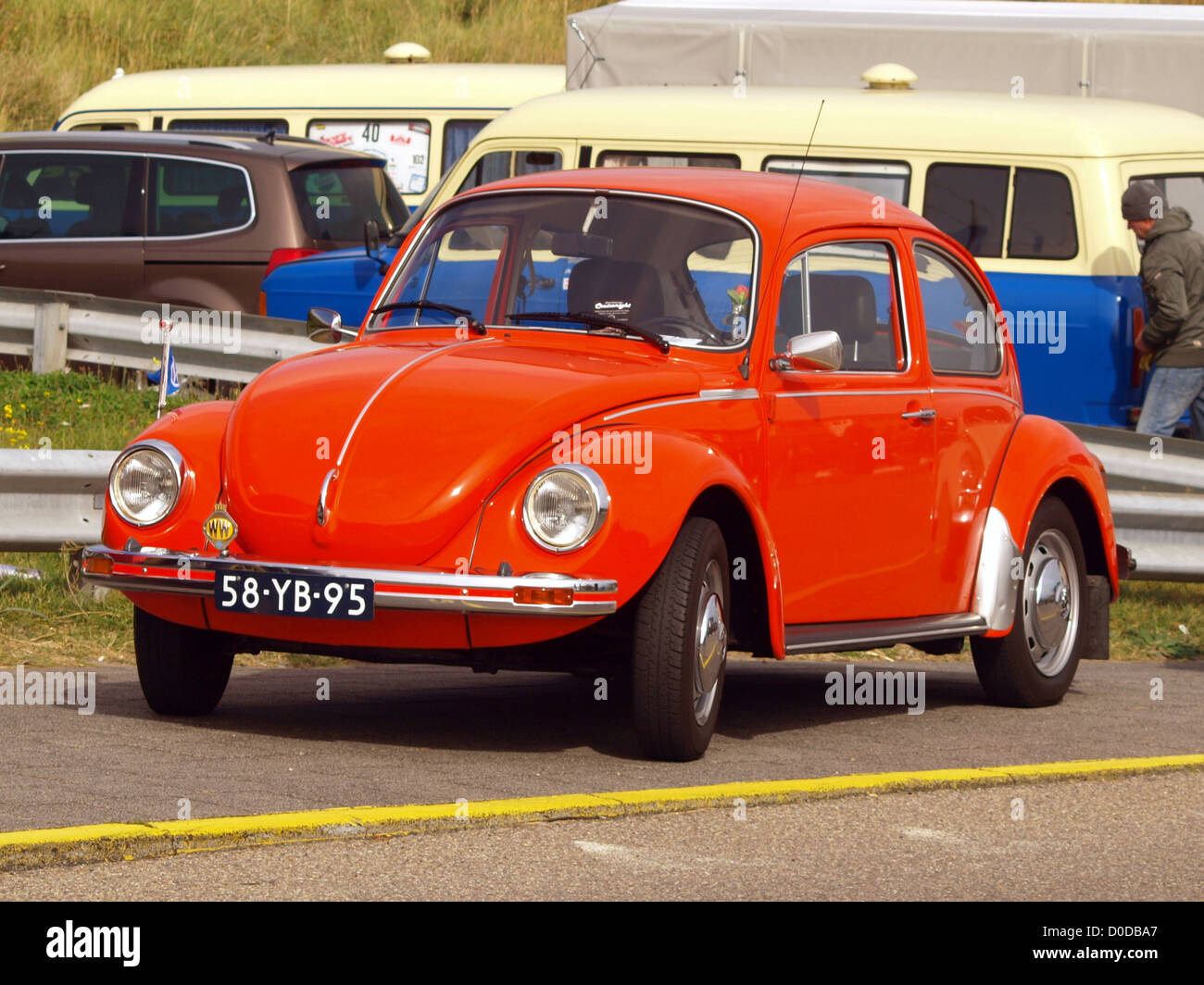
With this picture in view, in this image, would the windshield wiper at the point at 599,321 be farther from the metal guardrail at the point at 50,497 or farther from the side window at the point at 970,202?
the side window at the point at 970,202

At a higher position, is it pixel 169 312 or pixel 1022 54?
pixel 1022 54

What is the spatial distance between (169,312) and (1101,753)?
372 inches

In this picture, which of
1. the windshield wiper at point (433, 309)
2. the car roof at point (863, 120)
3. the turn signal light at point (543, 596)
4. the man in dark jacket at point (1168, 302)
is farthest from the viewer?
the car roof at point (863, 120)

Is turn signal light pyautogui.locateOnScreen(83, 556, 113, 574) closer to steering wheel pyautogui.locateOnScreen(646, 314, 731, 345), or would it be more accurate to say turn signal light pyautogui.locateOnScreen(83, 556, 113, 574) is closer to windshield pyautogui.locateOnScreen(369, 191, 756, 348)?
windshield pyautogui.locateOnScreen(369, 191, 756, 348)

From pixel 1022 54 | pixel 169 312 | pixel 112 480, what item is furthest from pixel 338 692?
pixel 1022 54

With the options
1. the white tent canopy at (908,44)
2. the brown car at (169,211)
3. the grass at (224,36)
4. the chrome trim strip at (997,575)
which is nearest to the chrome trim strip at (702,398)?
the chrome trim strip at (997,575)

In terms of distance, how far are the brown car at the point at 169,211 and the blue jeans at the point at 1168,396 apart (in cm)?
634

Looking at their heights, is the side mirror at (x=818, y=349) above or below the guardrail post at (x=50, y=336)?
above

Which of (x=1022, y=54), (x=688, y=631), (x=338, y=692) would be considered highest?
(x=1022, y=54)

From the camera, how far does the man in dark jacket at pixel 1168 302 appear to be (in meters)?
12.9

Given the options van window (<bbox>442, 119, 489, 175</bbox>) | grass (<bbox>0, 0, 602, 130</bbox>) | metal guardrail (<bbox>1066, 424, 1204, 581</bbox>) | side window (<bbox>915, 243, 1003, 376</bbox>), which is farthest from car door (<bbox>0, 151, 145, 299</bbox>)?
grass (<bbox>0, 0, 602, 130</bbox>)
